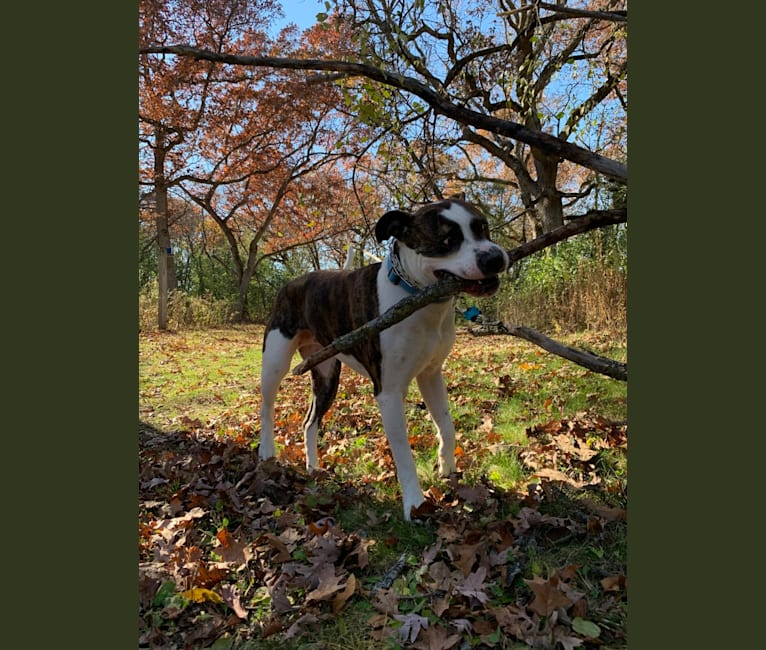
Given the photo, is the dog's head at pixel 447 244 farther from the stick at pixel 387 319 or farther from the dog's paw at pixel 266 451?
the dog's paw at pixel 266 451

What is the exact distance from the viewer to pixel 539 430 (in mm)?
3875

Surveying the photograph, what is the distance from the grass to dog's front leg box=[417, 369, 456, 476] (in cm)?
14

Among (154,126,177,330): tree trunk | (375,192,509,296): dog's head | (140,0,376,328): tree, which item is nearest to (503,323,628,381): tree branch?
(375,192,509,296): dog's head

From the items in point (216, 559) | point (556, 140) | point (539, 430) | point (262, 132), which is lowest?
point (216, 559)

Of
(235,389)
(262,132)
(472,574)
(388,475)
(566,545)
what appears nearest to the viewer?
(472,574)

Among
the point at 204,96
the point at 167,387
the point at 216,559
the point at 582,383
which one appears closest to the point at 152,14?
the point at 204,96

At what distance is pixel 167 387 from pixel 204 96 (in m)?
7.07

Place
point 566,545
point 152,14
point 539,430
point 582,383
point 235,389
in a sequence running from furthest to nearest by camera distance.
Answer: point 152,14 < point 235,389 < point 582,383 < point 539,430 < point 566,545

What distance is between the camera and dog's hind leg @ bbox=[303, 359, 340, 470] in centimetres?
380

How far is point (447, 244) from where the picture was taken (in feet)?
8.41

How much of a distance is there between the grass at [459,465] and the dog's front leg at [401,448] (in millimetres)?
123

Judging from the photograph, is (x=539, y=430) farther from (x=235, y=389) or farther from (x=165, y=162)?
(x=165, y=162)

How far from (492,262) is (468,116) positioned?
2.40ft

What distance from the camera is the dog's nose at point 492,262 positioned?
235 centimetres
